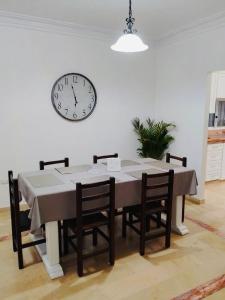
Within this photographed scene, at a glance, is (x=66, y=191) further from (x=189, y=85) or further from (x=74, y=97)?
(x=189, y=85)

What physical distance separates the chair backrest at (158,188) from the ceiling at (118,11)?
2.08 meters

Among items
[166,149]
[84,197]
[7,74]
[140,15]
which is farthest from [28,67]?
[166,149]

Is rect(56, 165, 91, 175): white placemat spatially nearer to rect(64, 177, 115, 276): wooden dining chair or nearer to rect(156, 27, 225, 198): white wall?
rect(64, 177, 115, 276): wooden dining chair

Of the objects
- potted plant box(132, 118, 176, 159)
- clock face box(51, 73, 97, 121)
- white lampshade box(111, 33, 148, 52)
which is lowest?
potted plant box(132, 118, 176, 159)

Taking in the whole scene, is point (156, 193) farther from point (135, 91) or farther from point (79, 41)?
point (79, 41)

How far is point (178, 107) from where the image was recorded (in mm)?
4449

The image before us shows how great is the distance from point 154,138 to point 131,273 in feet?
8.54

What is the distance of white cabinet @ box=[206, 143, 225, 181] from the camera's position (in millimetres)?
5086

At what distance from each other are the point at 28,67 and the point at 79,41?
3.06 feet

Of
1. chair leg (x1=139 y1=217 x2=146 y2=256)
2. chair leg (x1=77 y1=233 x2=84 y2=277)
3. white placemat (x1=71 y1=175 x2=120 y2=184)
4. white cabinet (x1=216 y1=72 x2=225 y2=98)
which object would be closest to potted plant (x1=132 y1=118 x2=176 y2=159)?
white cabinet (x1=216 y1=72 x2=225 y2=98)

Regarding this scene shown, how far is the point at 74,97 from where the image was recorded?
163 inches

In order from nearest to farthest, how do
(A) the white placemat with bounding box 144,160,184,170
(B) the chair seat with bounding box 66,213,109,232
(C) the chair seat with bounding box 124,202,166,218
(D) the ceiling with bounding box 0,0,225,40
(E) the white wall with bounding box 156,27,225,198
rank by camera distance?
(B) the chair seat with bounding box 66,213,109,232 → (C) the chair seat with bounding box 124,202,166,218 → (D) the ceiling with bounding box 0,0,225,40 → (A) the white placemat with bounding box 144,160,184,170 → (E) the white wall with bounding box 156,27,225,198

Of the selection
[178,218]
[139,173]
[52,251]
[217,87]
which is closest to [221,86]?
[217,87]

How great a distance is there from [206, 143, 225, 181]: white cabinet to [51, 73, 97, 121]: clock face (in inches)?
100
